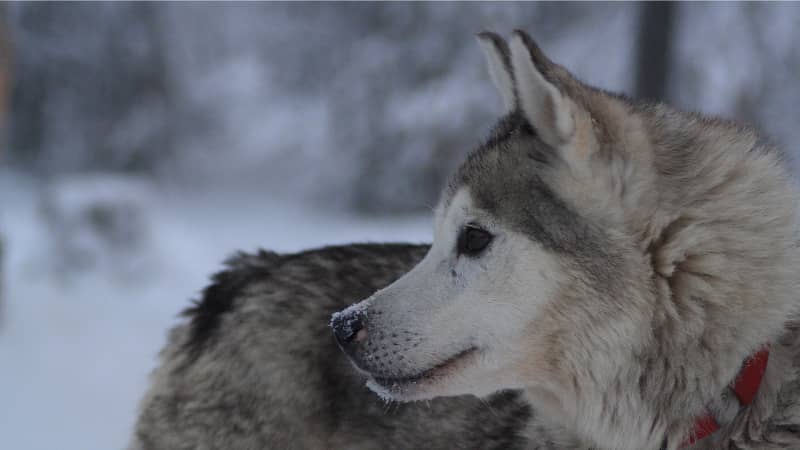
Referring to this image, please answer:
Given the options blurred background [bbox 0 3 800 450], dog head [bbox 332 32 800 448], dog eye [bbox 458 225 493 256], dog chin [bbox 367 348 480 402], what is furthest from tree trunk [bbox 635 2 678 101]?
dog chin [bbox 367 348 480 402]

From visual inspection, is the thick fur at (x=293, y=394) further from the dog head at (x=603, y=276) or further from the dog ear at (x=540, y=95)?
the dog ear at (x=540, y=95)

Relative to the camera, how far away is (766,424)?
2020 mm

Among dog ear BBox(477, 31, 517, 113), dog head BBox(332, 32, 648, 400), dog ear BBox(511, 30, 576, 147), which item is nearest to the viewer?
dog ear BBox(511, 30, 576, 147)

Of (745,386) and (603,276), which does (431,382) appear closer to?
(603,276)

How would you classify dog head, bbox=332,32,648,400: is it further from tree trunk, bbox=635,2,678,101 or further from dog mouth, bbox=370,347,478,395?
tree trunk, bbox=635,2,678,101

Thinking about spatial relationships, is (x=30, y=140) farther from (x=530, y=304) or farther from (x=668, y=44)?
(x=530, y=304)

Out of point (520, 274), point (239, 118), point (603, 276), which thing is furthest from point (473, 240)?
point (239, 118)

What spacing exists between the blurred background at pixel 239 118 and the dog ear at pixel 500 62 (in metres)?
4.81

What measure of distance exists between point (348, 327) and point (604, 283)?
27.5 inches

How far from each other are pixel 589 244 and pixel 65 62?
Answer: 13341mm

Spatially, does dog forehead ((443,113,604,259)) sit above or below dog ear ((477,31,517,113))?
below

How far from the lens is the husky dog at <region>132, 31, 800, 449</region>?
6.59 feet

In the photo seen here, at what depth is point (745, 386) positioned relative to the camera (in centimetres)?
201

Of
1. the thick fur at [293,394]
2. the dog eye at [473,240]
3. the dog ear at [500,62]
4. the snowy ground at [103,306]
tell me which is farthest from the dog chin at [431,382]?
the snowy ground at [103,306]
